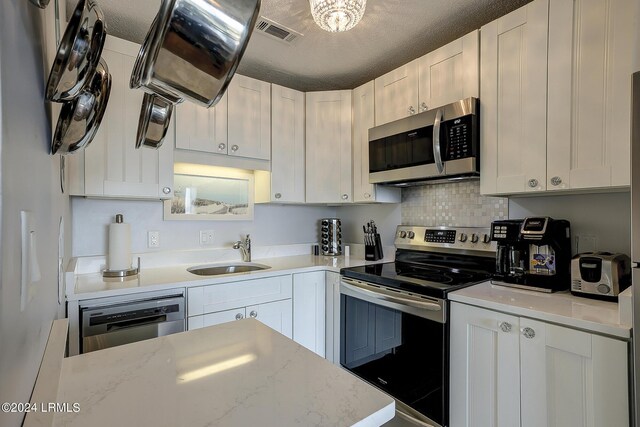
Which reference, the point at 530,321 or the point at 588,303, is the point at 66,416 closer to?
the point at 530,321

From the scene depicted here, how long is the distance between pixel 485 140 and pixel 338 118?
124cm

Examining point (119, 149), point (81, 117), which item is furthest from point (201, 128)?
point (81, 117)

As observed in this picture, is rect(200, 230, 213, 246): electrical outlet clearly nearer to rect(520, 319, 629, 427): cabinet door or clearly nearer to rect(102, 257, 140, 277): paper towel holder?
rect(102, 257, 140, 277): paper towel holder

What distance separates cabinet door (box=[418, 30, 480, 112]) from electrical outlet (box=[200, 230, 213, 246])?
1.85 m

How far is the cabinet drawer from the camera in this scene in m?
1.91

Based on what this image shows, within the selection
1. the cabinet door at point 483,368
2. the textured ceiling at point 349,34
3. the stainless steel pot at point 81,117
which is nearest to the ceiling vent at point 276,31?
the textured ceiling at point 349,34

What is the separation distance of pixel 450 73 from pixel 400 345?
166 cm

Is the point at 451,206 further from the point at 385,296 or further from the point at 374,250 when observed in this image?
the point at 385,296

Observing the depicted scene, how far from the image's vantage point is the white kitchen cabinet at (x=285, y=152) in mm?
2570

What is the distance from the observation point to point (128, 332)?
171 cm

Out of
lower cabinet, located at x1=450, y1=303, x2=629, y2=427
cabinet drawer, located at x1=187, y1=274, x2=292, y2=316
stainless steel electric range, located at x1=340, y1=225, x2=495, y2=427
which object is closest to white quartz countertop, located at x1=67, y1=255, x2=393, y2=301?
cabinet drawer, located at x1=187, y1=274, x2=292, y2=316

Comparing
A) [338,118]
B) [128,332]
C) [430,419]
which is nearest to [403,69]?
[338,118]

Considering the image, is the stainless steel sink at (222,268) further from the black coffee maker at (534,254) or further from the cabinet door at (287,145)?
the black coffee maker at (534,254)

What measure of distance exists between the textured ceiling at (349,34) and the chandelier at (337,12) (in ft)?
0.93
